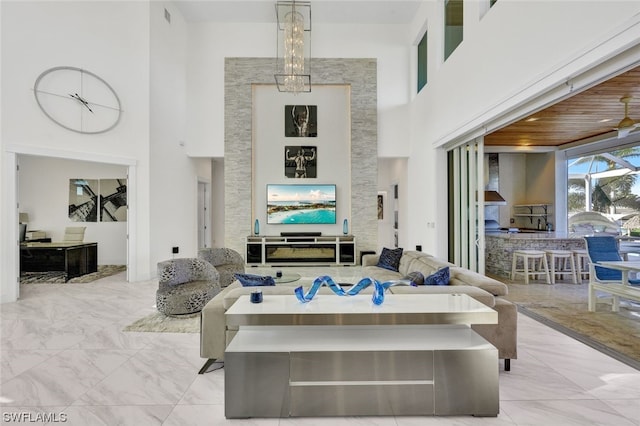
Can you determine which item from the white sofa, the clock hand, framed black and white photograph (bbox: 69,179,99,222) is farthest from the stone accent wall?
the white sofa

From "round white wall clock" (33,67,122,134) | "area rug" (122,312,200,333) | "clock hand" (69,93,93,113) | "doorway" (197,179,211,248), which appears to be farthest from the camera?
"doorway" (197,179,211,248)

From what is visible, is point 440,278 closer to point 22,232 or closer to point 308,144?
point 308,144

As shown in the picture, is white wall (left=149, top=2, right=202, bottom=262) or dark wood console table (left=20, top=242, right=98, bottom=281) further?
white wall (left=149, top=2, right=202, bottom=262)

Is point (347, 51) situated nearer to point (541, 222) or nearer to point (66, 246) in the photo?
point (541, 222)

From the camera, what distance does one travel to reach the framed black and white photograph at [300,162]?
8.15 metres

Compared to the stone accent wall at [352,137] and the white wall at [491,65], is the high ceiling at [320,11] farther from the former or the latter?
the stone accent wall at [352,137]

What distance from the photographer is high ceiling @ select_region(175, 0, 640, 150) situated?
16.2 ft

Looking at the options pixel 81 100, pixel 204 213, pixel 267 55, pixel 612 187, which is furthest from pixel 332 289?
pixel 612 187

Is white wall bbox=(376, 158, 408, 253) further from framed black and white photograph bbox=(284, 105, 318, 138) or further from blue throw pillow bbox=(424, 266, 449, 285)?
blue throw pillow bbox=(424, 266, 449, 285)

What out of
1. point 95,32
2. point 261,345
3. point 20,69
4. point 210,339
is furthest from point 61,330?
point 95,32

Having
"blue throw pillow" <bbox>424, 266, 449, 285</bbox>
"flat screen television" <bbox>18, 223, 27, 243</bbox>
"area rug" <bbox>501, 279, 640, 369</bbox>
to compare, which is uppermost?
"flat screen television" <bbox>18, 223, 27, 243</bbox>

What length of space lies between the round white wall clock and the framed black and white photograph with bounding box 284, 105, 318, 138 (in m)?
3.56

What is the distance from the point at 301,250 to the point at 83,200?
216 inches

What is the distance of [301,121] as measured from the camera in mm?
8180
